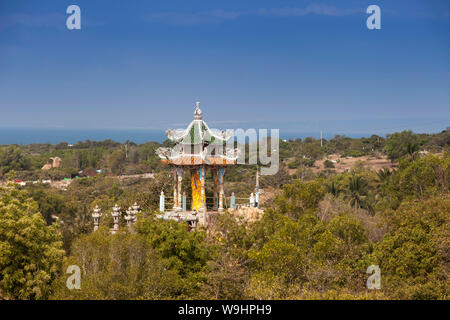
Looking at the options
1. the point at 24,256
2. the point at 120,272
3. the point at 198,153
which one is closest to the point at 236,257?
the point at 120,272

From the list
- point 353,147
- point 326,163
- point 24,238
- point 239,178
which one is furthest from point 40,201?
point 353,147

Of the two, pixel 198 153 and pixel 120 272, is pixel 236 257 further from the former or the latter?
pixel 198 153

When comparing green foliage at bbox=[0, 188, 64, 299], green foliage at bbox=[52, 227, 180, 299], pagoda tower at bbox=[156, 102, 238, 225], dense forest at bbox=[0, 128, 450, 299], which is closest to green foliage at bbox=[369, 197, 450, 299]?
dense forest at bbox=[0, 128, 450, 299]

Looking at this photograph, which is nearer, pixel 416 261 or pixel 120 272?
pixel 120 272

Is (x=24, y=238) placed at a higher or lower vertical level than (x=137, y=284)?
higher

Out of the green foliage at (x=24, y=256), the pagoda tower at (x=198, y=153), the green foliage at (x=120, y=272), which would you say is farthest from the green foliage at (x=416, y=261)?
the green foliage at (x=24, y=256)

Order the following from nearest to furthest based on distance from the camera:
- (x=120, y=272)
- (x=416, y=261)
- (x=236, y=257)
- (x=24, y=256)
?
(x=120, y=272) → (x=24, y=256) → (x=416, y=261) → (x=236, y=257)

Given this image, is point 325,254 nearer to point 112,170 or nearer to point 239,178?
point 239,178

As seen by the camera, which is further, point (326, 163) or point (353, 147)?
point (353, 147)

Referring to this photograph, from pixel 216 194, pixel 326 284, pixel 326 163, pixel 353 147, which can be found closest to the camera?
pixel 326 284

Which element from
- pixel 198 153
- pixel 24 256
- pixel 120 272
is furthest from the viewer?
pixel 198 153

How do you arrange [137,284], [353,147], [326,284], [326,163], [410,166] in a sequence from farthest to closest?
[353,147]
[326,163]
[410,166]
[326,284]
[137,284]
